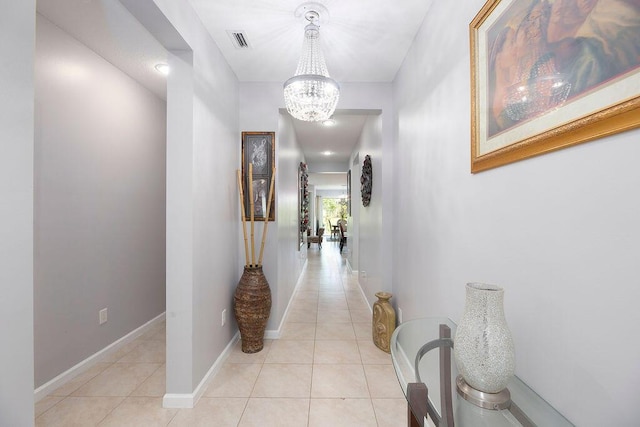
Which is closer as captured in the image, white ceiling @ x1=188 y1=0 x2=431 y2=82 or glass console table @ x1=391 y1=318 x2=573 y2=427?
glass console table @ x1=391 y1=318 x2=573 y2=427

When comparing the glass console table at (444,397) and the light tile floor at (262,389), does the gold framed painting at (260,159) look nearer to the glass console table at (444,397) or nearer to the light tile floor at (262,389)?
the light tile floor at (262,389)

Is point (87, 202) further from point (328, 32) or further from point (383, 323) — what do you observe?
point (383, 323)

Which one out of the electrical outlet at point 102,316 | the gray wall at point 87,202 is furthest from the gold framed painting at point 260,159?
the electrical outlet at point 102,316

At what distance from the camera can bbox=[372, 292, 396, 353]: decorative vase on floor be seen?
2.53m

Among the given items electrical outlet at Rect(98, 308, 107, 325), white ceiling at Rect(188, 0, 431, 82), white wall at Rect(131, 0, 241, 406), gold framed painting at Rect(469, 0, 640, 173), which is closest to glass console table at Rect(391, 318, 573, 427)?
gold framed painting at Rect(469, 0, 640, 173)

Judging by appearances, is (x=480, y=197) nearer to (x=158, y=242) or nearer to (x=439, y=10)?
(x=439, y=10)

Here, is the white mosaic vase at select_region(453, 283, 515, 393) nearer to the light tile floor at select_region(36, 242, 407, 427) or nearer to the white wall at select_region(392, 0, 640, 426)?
the white wall at select_region(392, 0, 640, 426)

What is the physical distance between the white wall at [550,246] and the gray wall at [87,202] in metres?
2.62

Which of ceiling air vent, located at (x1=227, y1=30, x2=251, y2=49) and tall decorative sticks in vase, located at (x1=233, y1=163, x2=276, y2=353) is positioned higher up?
ceiling air vent, located at (x1=227, y1=30, x2=251, y2=49)

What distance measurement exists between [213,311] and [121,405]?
2.50 ft

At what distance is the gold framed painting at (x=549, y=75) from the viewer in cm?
64

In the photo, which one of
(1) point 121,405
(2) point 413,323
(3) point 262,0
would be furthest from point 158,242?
(2) point 413,323

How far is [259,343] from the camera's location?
100 inches

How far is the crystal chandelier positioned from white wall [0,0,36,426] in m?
1.21
